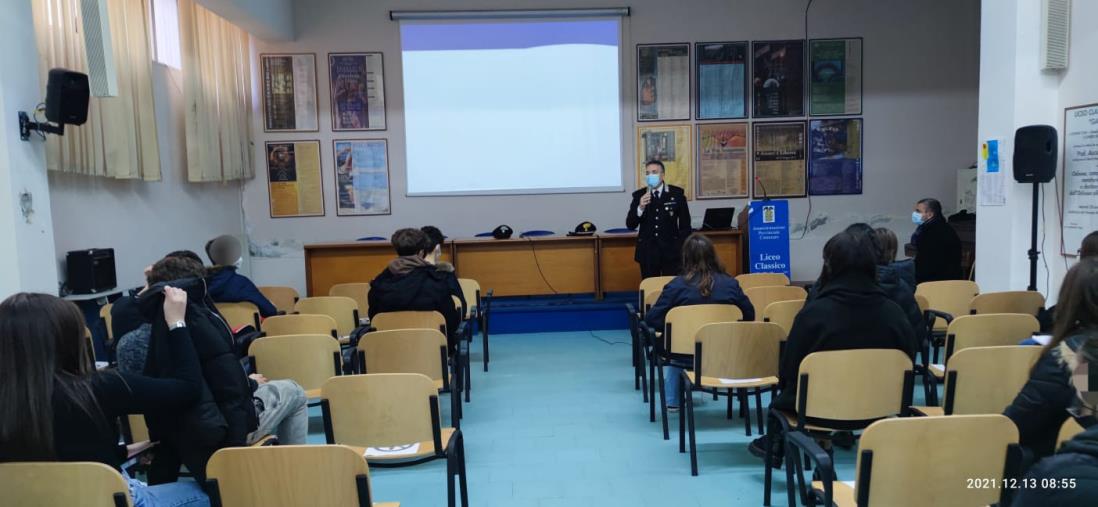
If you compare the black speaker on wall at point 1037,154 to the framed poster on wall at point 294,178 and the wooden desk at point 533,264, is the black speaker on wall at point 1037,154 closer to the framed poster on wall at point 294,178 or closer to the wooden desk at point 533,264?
the wooden desk at point 533,264

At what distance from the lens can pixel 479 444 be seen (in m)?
3.57

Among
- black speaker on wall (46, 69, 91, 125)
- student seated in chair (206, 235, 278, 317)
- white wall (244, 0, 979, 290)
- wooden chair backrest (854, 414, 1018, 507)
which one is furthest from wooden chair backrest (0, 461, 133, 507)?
white wall (244, 0, 979, 290)

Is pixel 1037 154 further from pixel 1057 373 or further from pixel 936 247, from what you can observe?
pixel 1057 373

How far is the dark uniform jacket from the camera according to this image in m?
5.82

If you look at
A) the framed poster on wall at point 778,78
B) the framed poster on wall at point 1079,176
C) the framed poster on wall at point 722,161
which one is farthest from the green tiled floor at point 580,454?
the framed poster on wall at point 778,78

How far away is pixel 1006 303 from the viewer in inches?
150

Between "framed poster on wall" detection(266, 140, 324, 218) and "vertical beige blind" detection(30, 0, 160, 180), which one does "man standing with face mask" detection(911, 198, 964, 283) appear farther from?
"framed poster on wall" detection(266, 140, 324, 218)

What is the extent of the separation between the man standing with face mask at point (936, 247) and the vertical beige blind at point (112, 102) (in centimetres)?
614

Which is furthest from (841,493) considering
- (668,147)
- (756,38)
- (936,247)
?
(756,38)

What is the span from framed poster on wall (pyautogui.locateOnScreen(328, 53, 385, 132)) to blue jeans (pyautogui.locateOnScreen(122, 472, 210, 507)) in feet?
21.1

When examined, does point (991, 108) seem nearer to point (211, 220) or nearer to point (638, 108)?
point (638, 108)

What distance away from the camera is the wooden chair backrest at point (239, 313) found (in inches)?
162

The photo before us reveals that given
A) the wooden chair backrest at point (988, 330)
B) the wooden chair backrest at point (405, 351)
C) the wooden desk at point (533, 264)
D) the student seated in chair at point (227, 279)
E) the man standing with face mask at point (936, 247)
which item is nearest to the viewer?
the wooden chair backrest at point (988, 330)

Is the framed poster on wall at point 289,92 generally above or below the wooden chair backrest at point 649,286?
above
